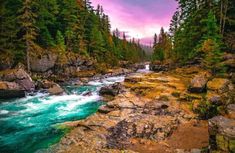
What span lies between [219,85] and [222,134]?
970cm

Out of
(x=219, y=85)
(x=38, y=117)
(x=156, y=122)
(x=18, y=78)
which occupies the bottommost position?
(x=38, y=117)

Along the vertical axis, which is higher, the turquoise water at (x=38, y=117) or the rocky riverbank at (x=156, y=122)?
the rocky riverbank at (x=156, y=122)

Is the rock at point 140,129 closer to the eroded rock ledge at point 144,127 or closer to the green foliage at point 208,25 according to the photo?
the eroded rock ledge at point 144,127

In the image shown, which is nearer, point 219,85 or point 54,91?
point 219,85

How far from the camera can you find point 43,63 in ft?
136

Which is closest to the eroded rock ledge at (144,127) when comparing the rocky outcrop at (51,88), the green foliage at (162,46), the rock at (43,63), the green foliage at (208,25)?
the green foliage at (208,25)

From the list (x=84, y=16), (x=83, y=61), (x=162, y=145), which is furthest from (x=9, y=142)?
(x=84, y=16)

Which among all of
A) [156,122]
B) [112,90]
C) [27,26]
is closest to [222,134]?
[156,122]

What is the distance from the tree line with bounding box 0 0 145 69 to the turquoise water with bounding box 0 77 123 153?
1138cm

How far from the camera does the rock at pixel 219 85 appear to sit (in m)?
17.5

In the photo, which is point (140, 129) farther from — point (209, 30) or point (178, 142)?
point (209, 30)

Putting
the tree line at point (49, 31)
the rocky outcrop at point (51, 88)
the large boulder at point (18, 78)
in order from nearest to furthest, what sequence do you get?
1. the large boulder at point (18, 78)
2. the rocky outcrop at point (51, 88)
3. the tree line at point (49, 31)

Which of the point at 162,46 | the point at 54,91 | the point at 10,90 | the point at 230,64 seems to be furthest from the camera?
the point at 162,46

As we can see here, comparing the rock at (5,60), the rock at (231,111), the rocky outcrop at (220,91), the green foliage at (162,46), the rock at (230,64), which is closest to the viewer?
the rock at (231,111)
